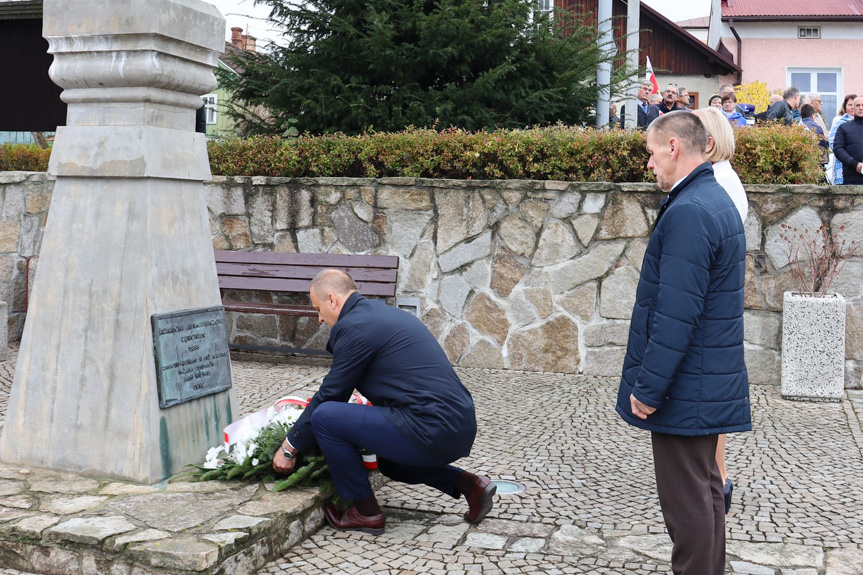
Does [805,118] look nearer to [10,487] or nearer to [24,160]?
[24,160]

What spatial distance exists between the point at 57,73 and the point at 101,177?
1.80 feet

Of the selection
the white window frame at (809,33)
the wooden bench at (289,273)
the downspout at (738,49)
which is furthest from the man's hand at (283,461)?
the white window frame at (809,33)

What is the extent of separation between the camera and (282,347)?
28.1 feet

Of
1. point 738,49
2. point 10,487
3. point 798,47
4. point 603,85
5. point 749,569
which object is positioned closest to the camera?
point 749,569

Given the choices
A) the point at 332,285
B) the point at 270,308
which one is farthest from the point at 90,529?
the point at 270,308

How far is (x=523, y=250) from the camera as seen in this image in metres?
8.02

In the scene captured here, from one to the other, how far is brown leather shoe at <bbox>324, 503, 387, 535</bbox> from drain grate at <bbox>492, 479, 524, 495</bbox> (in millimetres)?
802

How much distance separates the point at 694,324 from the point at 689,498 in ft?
2.03

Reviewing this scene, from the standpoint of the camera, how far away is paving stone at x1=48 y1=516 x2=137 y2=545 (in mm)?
3672

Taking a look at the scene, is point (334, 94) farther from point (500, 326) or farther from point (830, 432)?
point (830, 432)

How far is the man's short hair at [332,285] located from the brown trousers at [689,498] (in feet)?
5.08

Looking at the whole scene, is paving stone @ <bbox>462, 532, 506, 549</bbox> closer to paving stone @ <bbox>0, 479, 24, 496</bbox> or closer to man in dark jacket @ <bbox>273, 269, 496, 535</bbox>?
man in dark jacket @ <bbox>273, 269, 496, 535</bbox>

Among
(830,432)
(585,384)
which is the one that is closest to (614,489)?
(830,432)

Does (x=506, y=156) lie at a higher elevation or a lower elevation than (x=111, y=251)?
higher
